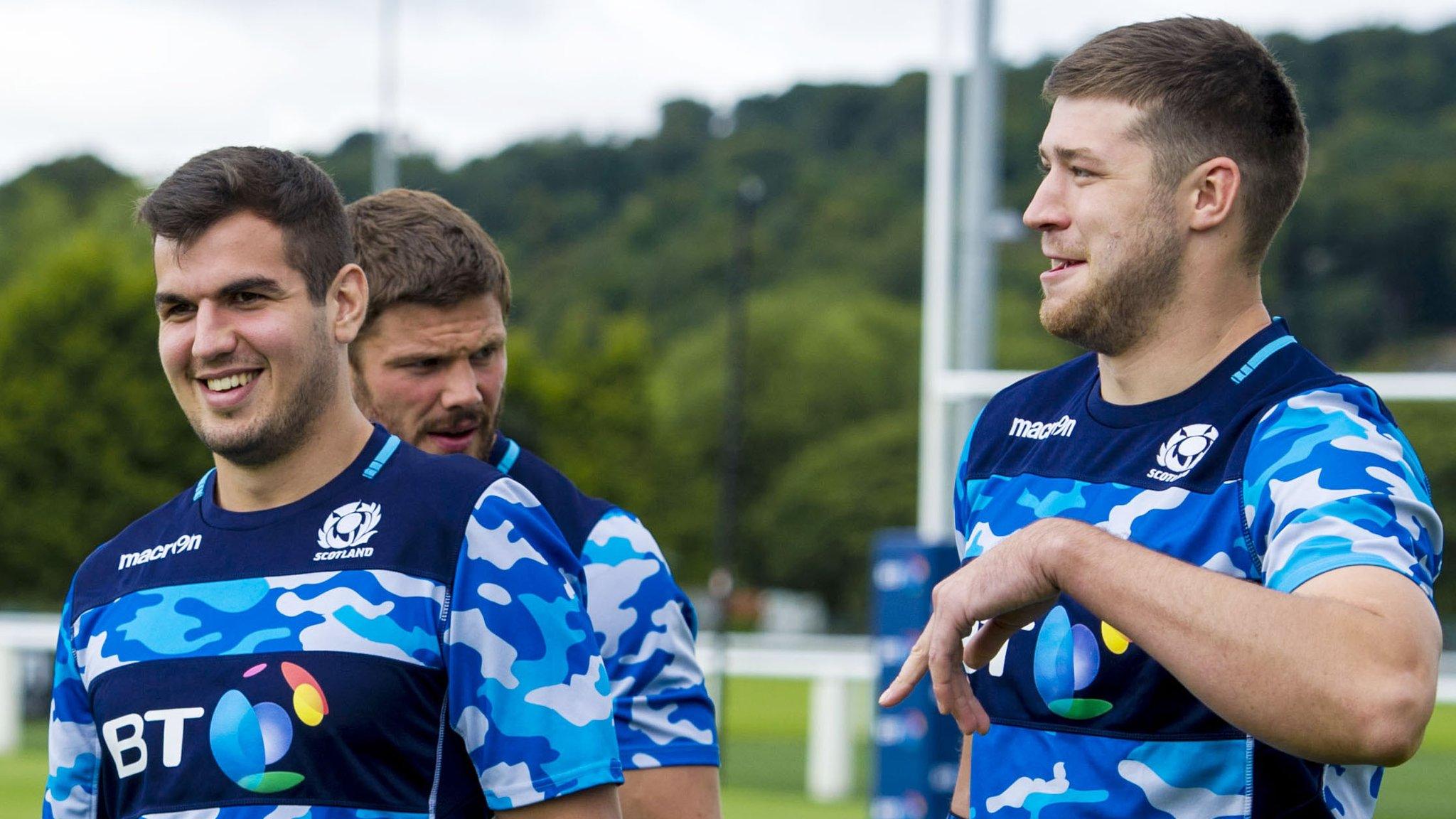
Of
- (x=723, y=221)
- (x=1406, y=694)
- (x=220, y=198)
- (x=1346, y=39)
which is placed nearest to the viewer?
(x=1406, y=694)

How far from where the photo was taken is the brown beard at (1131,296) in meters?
2.30

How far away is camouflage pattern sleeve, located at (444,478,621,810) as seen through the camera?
2273 millimetres

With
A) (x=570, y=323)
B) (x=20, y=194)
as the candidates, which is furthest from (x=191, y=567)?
(x=20, y=194)

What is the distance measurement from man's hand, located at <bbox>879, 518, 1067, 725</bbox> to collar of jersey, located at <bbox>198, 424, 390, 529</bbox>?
0.83m

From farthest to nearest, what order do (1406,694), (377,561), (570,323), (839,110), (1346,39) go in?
1. (839,110)
2. (570,323)
3. (1346,39)
4. (377,561)
5. (1406,694)

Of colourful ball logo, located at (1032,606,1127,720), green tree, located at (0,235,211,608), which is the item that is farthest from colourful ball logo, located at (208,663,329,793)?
green tree, located at (0,235,211,608)

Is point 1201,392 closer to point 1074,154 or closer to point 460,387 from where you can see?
point 1074,154

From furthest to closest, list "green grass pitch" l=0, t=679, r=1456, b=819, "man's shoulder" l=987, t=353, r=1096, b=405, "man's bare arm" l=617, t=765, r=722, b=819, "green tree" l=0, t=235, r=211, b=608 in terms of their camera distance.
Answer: "green tree" l=0, t=235, r=211, b=608 < "green grass pitch" l=0, t=679, r=1456, b=819 < "man's bare arm" l=617, t=765, r=722, b=819 < "man's shoulder" l=987, t=353, r=1096, b=405

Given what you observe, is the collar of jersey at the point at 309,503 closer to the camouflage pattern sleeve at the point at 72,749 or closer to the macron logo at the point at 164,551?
the macron logo at the point at 164,551

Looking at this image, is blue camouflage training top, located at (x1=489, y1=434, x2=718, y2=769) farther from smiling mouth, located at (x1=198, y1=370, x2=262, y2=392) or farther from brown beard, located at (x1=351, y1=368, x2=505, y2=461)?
smiling mouth, located at (x1=198, y1=370, x2=262, y2=392)

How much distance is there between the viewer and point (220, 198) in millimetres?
2506

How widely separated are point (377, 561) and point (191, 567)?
0.98 feet

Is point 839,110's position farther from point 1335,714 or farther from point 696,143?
point 1335,714

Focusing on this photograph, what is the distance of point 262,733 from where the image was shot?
7.48 feet
